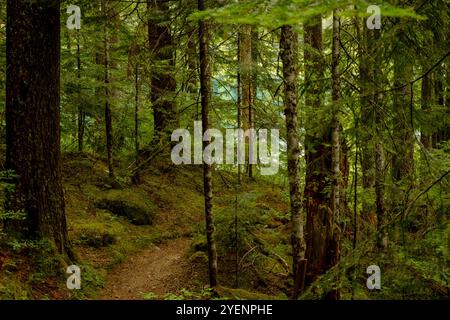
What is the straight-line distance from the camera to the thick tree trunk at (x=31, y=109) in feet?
25.5

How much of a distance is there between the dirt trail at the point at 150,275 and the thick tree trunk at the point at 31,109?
6.01 ft

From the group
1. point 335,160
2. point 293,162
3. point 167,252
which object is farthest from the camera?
point 167,252

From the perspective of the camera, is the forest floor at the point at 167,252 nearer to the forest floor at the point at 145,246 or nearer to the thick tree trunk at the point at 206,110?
the forest floor at the point at 145,246

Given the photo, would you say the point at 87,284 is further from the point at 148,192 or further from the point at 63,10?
the point at 148,192

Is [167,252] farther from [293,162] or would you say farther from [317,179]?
[293,162]


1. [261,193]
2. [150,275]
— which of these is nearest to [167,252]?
[150,275]

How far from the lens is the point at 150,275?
33.3ft

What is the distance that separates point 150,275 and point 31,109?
480cm

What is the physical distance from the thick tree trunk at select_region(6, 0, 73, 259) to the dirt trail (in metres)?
1.83

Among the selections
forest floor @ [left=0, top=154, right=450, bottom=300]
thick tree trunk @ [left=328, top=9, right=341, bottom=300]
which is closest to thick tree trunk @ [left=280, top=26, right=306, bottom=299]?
thick tree trunk @ [left=328, top=9, right=341, bottom=300]

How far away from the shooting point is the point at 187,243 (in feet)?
42.4

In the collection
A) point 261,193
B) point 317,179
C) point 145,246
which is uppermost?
point 317,179

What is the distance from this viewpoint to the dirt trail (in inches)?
353

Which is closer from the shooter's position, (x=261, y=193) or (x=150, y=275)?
(x=261, y=193)
